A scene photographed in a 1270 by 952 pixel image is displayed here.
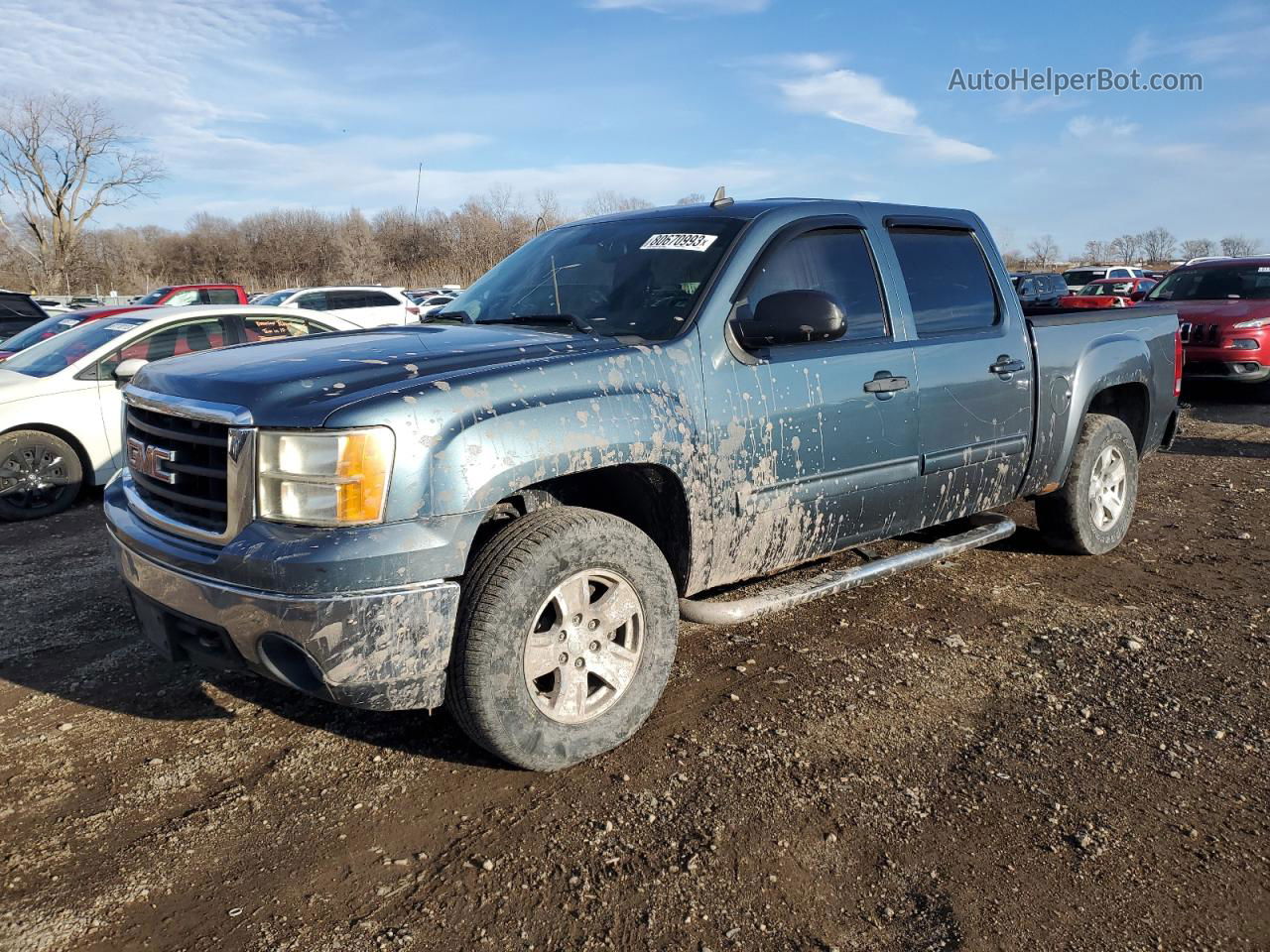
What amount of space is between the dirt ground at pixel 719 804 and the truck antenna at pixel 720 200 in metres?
1.91

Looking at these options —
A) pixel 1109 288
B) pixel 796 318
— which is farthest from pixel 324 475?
pixel 1109 288

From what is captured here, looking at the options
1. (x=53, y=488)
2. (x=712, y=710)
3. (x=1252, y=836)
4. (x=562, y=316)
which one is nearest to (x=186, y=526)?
(x=562, y=316)

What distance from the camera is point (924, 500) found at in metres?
4.13

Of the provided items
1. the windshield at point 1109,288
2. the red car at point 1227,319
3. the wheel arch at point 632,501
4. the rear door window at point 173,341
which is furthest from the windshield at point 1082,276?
the wheel arch at point 632,501

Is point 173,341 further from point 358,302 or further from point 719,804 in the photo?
point 358,302

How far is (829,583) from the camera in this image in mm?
3789

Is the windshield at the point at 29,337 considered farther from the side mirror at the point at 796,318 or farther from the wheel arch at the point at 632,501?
the side mirror at the point at 796,318

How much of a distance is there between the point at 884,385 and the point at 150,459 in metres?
2.75

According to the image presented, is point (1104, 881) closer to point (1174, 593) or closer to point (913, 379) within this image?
point (913, 379)

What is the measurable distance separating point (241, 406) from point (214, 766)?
4.19 ft

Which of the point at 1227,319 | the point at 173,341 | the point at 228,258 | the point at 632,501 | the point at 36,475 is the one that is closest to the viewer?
the point at 632,501

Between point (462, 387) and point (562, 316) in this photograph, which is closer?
point (462, 387)

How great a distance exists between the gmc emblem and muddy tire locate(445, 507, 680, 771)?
1043 millimetres

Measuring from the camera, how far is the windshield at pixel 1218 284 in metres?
11.8
